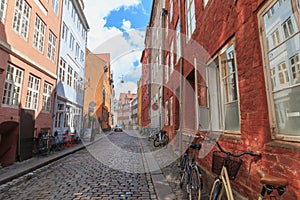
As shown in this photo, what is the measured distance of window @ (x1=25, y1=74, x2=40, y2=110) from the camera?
945cm

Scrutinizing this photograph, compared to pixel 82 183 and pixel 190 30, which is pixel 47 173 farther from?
pixel 190 30

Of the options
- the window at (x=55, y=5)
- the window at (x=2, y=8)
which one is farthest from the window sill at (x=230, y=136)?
the window at (x=55, y=5)

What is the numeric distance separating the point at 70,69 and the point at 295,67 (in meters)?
16.8

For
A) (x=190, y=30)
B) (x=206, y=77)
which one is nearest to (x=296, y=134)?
(x=206, y=77)


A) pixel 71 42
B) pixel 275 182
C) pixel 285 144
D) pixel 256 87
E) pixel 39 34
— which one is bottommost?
pixel 275 182

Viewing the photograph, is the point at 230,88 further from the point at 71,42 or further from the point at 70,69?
the point at 71,42

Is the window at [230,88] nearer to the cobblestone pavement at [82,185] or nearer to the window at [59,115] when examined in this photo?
the cobblestone pavement at [82,185]

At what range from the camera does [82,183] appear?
17.9 feet

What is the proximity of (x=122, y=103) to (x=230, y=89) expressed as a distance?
8963 cm

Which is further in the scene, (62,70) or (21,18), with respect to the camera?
(62,70)

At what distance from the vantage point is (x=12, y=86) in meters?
8.09

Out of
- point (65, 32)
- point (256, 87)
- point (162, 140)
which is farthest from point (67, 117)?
point (256, 87)

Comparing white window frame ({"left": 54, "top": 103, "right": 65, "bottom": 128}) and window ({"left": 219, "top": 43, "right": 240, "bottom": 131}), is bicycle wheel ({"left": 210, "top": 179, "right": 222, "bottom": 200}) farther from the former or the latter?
white window frame ({"left": 54, "top": 103, "right": 65, "bottom": 128})

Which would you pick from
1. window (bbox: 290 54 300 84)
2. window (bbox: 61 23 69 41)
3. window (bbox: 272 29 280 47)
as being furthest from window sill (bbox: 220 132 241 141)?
window (bbox: 61 23 69 41)
